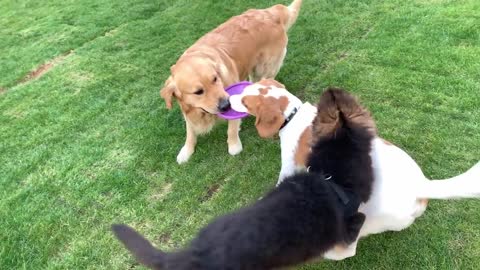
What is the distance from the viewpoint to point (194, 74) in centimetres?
339

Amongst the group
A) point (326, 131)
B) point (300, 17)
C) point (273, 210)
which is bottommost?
point (300, 17)

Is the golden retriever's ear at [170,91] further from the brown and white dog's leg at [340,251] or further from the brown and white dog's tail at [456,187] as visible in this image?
the brown and white dog's tail at [456,187]

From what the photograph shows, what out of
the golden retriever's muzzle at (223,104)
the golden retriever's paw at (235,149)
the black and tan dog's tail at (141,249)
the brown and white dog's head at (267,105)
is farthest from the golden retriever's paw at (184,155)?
the black and tan dog's tail at (141,249)

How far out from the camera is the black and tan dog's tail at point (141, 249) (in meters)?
2.17

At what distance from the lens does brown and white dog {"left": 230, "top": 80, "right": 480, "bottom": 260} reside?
2.35 m

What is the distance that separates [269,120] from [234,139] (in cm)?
79

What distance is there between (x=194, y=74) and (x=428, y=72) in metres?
2.36

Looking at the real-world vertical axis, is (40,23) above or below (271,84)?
below

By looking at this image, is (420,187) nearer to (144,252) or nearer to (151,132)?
(144,252)

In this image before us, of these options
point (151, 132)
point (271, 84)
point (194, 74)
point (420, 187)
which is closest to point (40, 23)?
point (151, 132)

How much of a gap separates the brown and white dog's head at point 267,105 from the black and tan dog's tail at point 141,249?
115 centimetres

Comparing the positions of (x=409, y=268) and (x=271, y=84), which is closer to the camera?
(x=409, y=268)

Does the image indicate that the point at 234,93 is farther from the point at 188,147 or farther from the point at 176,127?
the point at 176,127

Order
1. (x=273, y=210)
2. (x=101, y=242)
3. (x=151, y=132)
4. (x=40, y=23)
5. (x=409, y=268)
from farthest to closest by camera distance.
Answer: (x=40, y=23) → (x=151, y=132) → (x=101, y=242) → (x=409, y=268) → (x=273, y=210)
